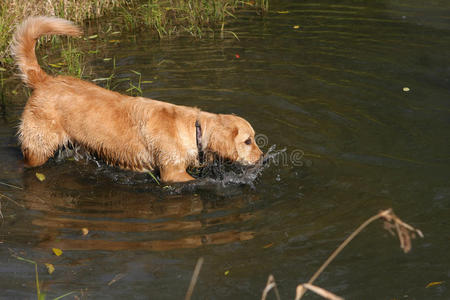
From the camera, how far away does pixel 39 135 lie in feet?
19.2

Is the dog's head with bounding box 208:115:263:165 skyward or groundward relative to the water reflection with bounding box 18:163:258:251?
skyward

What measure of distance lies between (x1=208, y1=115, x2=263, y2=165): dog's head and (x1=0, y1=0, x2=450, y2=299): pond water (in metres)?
0.37

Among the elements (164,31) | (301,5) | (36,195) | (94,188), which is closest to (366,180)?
(94,188)

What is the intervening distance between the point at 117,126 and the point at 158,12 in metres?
4.60

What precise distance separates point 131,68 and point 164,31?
1303mm

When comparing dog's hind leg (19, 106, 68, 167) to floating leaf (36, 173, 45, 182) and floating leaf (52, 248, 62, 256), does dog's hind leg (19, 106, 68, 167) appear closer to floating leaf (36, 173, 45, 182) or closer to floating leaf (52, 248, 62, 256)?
floating leaf (36, 173, 45, 182)

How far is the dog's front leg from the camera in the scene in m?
5.69

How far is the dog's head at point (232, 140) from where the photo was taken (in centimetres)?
553

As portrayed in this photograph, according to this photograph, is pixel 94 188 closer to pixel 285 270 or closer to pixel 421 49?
pixel 285 270

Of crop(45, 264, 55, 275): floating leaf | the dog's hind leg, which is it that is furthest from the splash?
crop(45, 264, 55, 275): floating leaf

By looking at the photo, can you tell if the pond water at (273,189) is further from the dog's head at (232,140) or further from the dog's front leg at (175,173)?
the dog's head at (232,140)

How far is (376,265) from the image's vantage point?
4312 mm

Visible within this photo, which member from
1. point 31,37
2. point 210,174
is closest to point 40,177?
point 31,37

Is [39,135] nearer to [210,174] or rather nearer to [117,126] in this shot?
[117,126]
